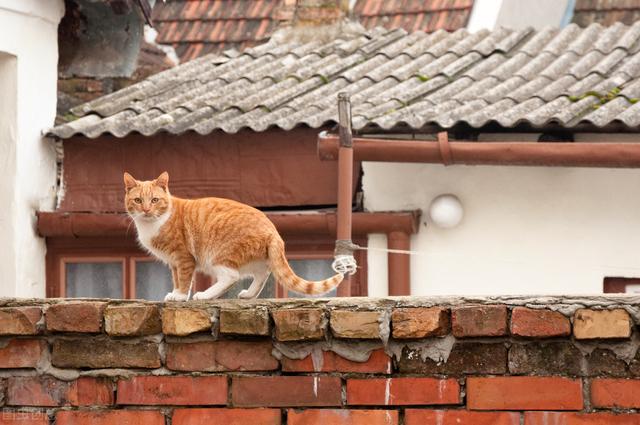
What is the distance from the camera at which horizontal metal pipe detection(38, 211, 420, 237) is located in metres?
9.51

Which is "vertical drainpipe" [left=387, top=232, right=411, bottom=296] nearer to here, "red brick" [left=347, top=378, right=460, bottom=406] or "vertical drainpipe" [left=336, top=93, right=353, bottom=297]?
"vertical drainpipe" [left=336, top=93, right=353, bottom=297]

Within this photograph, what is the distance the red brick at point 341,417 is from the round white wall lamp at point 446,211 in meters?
5.34

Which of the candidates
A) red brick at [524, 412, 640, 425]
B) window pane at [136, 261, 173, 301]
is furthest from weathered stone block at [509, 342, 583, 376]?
window pane at [136, 261, 173, 301]

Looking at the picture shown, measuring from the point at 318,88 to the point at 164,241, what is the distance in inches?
162

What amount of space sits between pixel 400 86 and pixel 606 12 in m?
5.39

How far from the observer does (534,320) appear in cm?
403

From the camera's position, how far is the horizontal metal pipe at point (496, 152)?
8.81 meters

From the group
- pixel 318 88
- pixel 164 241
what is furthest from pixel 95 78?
pixel 164 241

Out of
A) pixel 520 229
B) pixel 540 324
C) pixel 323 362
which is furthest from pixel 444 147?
pixel 540 324

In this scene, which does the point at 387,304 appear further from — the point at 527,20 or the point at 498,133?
the point at 527,20

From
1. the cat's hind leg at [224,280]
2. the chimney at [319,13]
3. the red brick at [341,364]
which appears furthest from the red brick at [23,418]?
the chimney at [319,13]

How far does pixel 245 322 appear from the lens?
165 inches

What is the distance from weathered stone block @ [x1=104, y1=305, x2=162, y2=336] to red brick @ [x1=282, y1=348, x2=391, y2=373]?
39 cm

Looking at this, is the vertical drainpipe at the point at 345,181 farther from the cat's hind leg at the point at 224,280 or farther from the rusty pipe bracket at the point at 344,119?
the cat's hind leg at the point at 224,280
